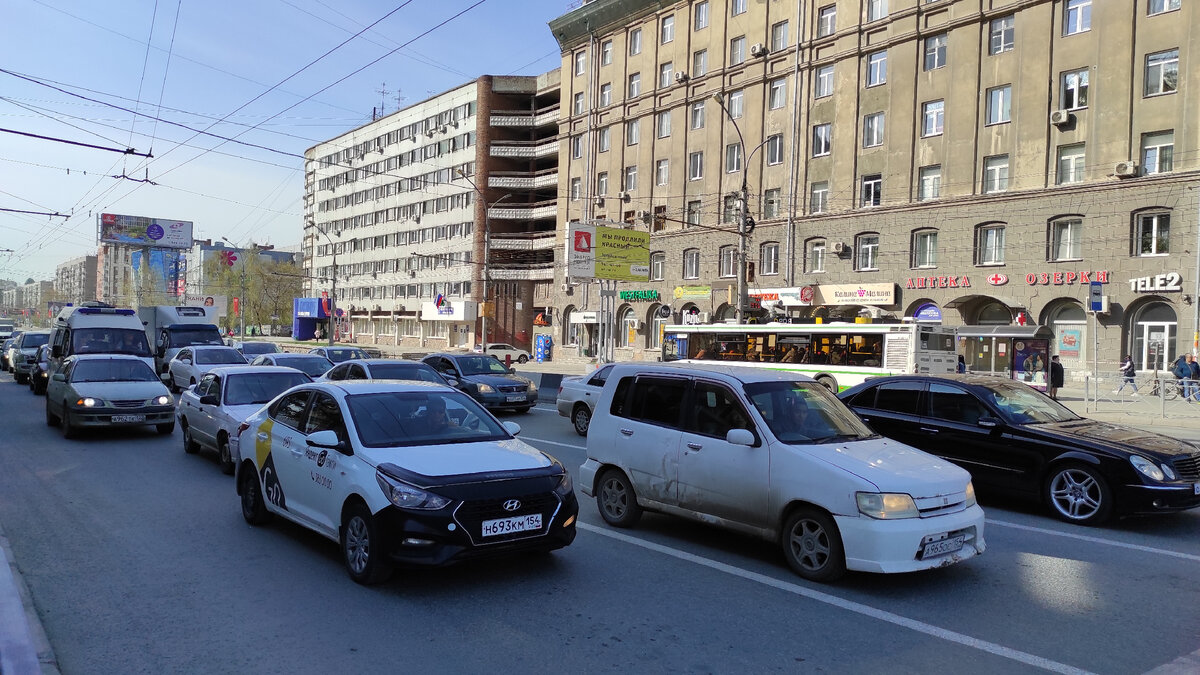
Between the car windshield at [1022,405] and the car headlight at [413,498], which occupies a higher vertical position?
the car windshield at [1022,405]

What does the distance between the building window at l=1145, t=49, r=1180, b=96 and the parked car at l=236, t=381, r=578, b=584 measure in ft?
98.8

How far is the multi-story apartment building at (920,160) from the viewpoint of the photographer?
27.7 m

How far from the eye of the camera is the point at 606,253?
34375mm

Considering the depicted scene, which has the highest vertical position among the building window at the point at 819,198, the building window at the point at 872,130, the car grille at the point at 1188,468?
the building window at the point at 872,130

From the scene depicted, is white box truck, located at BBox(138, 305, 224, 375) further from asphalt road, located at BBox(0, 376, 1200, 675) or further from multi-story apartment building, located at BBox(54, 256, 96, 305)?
multi-story apartment building, located at BBox(54, 256, 96, 305)

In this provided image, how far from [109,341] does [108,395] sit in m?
8.60

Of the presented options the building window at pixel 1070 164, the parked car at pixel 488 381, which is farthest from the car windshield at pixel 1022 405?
the building window at pixel 1070 164

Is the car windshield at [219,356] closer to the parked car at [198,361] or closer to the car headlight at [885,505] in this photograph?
the parked car at [198,361]

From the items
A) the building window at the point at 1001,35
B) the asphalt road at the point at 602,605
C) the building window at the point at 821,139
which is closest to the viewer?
the asphalt road at the point at 602,605

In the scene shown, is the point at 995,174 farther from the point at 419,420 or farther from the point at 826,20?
the point at 419,420

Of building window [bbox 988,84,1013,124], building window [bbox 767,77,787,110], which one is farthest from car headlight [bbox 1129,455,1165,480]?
building window [bbox 767,77,787,110]

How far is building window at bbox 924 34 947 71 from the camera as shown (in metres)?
33.3

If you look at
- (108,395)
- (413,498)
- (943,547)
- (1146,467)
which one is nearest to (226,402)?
(108,395)

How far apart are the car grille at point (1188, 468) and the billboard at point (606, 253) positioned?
25.8m
